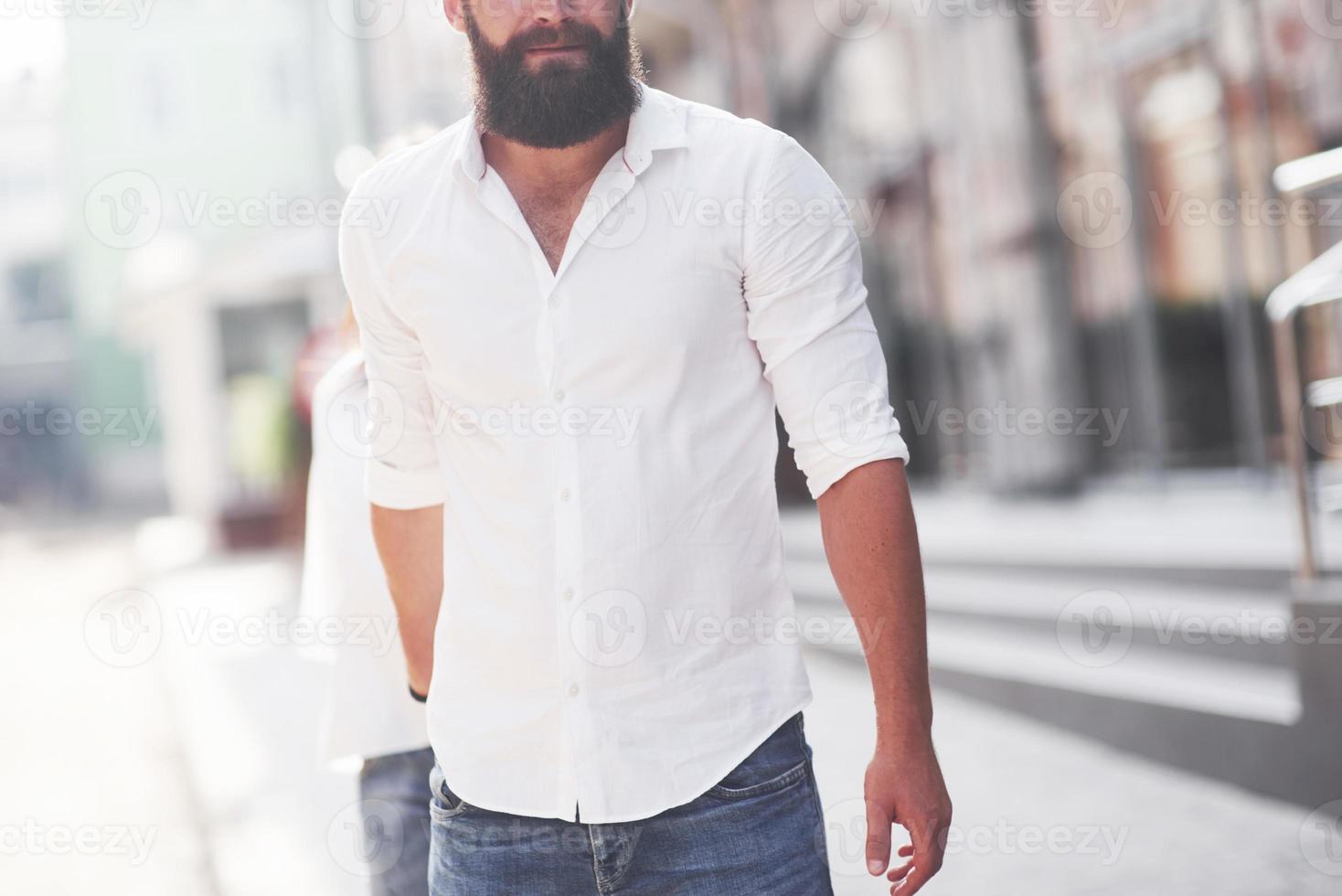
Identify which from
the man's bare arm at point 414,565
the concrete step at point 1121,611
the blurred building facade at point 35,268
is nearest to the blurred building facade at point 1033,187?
the man's bare arm at point 414,565

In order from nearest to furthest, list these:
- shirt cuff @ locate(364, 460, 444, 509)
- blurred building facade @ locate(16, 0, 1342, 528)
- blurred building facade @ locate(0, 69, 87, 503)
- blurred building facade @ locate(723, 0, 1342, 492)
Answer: shirt cuff @ locate(364, 460, 444, 509) < blurred building facade @ locate(723, 0, 1342, 492) < blurred building facade @ locate(16, 0, 1342, 528) < blurred building facade @ locate(0, 69, 87, 503)

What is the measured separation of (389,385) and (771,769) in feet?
2.73

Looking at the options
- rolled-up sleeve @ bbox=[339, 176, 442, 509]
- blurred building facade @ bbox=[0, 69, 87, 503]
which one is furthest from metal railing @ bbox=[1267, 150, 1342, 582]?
blurred building facade @ bbox=[0, 69, 87, 503]

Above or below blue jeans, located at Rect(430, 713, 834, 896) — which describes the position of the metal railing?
above

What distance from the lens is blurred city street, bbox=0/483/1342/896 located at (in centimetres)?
455

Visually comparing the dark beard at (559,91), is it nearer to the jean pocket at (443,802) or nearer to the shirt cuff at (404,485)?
the shirt cuff at (404,485)

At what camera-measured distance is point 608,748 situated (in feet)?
6.39

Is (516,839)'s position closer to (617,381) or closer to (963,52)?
(617,381)

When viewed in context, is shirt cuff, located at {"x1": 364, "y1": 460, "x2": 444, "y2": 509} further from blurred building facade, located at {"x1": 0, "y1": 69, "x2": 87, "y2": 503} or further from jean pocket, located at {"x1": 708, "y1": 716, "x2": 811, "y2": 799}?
blurred building facade, located at {"x1": 0, "y1": 69, "x2": 87, "y2": 503}

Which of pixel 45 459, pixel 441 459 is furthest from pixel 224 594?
pixel 45 459

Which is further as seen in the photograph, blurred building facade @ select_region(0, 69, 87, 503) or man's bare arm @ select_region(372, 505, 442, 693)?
blurred building facade @ select_region(0, 69, 87, 503)

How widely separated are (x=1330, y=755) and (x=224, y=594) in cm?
1211

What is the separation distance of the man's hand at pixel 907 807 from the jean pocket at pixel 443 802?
1.97ft

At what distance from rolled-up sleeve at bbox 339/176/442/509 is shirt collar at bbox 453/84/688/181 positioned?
0.63 feet
